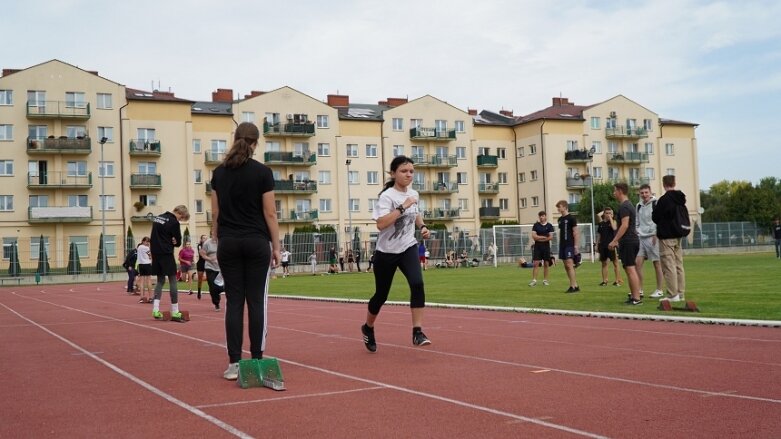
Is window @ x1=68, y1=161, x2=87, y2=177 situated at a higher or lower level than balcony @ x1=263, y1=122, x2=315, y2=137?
lower

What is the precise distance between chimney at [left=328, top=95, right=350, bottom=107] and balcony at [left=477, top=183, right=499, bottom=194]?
16.5m

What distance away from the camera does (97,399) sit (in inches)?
248

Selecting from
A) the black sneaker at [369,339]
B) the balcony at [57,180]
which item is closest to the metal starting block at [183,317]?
the black sneaker at [369,339]

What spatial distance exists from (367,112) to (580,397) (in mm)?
77176

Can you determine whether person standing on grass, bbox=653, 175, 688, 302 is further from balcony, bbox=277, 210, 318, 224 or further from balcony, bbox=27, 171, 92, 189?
balcony, bbox=277, 210, 318, 224

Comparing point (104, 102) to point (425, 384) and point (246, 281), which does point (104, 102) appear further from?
point (425, 384)

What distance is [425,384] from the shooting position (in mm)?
6648

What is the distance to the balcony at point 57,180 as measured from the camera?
66.2 meters

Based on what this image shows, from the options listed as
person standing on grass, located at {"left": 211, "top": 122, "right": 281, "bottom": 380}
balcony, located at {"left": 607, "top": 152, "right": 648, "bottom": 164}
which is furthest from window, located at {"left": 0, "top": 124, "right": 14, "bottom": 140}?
person standing on grass, located at {"left": 211, "top": 122, "right": 281, "bottom": 380}

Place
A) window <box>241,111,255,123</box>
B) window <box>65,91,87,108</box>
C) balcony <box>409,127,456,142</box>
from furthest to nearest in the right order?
1. balcony <box>409,127,456,142</box>
2. window <box>241,111,255,123</box>
3. window <box>65,91,87,108</box>

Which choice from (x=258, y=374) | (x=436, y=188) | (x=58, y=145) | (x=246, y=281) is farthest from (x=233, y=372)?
(x=436, y=188)

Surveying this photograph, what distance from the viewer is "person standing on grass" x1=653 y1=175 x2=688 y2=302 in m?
12.7

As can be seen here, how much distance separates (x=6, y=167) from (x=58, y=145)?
4541 millimetres

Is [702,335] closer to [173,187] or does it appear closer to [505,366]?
[505,366]
